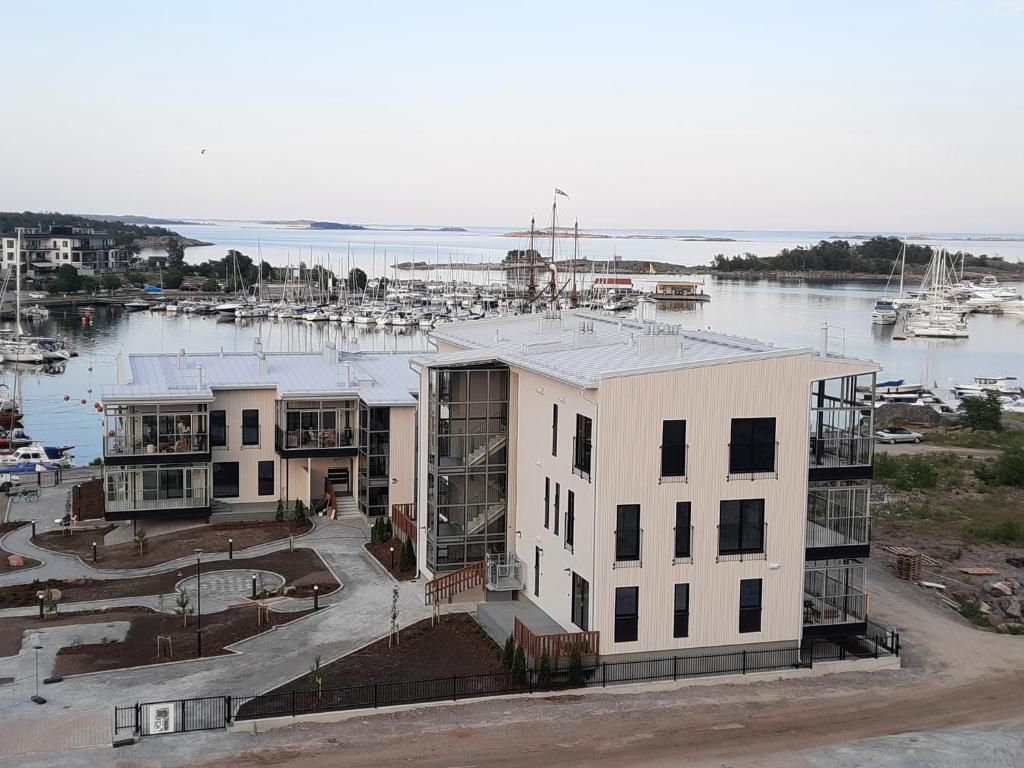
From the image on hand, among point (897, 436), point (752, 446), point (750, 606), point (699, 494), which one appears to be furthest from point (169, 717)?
point (897, 436)

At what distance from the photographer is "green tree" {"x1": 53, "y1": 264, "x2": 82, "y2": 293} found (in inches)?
6412

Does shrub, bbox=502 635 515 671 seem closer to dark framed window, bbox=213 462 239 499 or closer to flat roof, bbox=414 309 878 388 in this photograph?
flat roof, bbox=414 309 878 388

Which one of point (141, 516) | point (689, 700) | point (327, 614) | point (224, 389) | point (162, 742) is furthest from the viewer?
point (224, 389)

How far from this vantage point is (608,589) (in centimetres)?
2425

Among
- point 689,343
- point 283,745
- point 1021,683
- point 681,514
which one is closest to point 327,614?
point 283,745

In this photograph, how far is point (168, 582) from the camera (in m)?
31.7

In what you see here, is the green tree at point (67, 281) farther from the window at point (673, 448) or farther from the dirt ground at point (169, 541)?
the window at point (673, 448)

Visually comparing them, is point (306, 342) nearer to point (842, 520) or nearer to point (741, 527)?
point (842, 520)

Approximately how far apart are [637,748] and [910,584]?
14.4 meters

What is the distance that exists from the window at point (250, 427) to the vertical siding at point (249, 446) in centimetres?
11

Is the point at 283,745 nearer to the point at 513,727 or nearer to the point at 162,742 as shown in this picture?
the point at 162,742

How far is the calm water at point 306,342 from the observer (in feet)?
274

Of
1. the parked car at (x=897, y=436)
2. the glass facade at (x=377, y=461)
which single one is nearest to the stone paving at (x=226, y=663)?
the glass facade at (x=377, y=461)

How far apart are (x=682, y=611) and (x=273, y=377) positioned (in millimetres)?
21350
